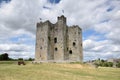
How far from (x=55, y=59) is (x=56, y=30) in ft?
25.4

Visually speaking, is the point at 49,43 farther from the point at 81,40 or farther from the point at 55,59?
the point at 81,40

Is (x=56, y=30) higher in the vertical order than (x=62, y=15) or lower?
lower

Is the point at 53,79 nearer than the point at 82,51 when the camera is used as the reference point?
Yes

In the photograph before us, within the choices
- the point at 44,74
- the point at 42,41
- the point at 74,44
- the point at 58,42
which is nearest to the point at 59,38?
the point at 58,42

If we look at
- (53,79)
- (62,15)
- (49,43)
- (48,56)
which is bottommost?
(53,79)

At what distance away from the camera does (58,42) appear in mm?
50906

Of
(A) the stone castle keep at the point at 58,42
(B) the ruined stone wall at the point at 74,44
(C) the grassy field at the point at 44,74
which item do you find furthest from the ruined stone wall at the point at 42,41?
(C) the grassy field at the point at 44,74

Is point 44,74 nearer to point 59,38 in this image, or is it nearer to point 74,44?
point 59,38

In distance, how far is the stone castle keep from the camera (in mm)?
50625

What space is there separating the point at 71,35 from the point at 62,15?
19.2 feet

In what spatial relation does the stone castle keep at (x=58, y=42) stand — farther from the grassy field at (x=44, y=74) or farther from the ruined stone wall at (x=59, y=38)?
the grassy field at (x=44, y=74)

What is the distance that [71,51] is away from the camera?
5175 cm

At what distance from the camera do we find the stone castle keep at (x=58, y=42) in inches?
1993

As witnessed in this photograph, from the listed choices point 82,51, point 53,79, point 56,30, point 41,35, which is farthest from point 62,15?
point 53,79
